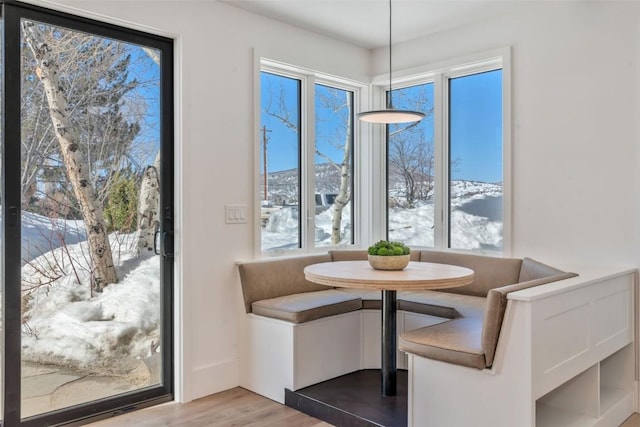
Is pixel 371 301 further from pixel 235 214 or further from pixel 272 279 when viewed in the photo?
pixel 235 214

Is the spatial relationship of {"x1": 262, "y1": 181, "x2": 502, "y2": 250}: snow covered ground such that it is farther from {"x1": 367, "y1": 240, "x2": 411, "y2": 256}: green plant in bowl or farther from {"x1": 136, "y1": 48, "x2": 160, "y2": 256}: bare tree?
{"x1": 367, "y1": 240, "x2": 411, "y2": 256}: green plant in bowl

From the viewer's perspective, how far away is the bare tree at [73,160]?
2.58 m

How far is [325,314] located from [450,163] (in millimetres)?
1644

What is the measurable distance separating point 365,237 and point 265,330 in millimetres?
1518

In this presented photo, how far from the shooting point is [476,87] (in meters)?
3.76

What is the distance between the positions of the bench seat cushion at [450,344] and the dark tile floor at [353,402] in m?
0.45

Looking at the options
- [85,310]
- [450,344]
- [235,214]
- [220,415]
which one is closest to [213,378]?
[220,415]

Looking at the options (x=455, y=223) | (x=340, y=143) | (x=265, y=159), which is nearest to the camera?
(x=265, y=159)

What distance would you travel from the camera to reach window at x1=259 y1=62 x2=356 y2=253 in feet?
12.0

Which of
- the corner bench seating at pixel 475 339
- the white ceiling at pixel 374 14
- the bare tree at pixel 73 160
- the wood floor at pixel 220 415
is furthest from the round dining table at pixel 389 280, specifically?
the white ceiling at pixel 374 14

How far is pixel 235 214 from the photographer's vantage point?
3303mm

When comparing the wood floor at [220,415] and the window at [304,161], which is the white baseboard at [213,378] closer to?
the wood floor at [220,415]

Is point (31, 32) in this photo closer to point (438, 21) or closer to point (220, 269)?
point (220, 269)

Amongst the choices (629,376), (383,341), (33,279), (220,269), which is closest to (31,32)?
(33,279)
